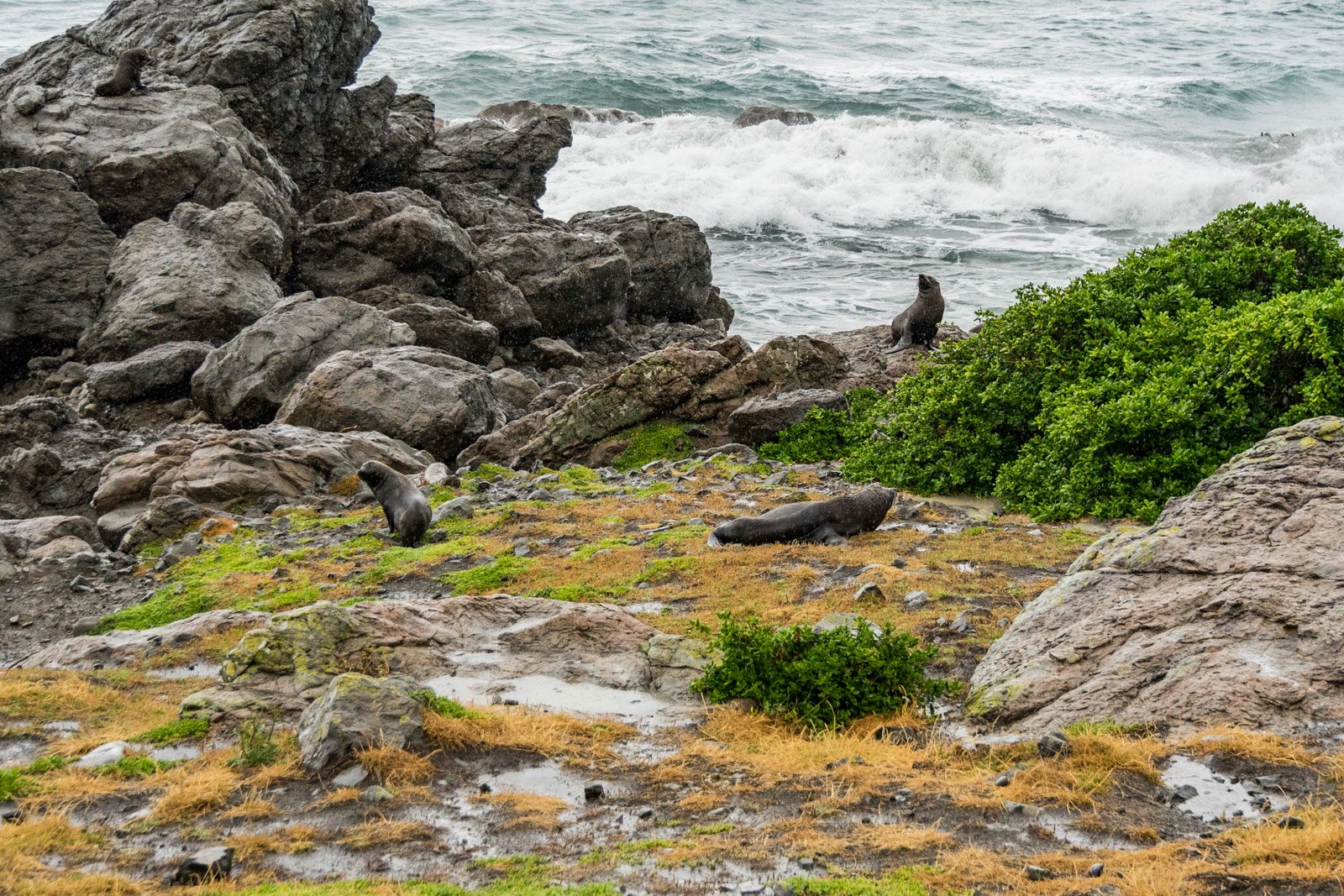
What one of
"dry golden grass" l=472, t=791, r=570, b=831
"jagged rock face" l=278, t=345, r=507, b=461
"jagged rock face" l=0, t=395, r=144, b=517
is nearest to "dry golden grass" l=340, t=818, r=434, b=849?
"dry golden grass" l=472, t=791, r=570, b=831

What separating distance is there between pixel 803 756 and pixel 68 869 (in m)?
3.90

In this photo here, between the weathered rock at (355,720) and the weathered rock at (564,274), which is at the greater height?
A: the weathered rock at (355,720)

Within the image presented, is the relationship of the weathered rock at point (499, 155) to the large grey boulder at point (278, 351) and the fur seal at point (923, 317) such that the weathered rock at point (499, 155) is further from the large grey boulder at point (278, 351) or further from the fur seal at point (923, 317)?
the fur seal at point (923, 317)

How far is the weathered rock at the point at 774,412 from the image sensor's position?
1812 centimetres

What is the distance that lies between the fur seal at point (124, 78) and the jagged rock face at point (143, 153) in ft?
0.78

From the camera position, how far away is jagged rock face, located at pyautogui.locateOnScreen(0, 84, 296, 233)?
25859 mm

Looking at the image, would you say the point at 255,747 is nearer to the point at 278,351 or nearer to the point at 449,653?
the point at 449,653

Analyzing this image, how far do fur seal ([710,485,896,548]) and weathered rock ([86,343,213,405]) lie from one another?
46.5 feet

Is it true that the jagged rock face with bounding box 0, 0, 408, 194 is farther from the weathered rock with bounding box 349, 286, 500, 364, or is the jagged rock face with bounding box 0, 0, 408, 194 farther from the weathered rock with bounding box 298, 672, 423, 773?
the weathered rock with bounding box 298, 672, 423, 773

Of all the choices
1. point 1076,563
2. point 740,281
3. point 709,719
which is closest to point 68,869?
point 709,719

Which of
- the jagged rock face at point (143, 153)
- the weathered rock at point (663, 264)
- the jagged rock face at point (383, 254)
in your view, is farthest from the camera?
the weathered rock at point (663, 264)

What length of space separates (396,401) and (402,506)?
6.68 meters

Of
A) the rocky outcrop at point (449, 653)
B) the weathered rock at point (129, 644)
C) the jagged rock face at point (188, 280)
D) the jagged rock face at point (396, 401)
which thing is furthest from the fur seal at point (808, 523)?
the jagged rock face at point (188, 280)

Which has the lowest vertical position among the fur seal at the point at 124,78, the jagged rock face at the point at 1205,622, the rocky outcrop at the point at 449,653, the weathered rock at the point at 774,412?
the weathered rock at the point at 774,412
